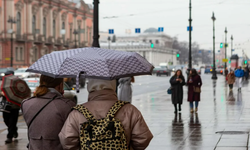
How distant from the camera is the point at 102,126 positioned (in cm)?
407

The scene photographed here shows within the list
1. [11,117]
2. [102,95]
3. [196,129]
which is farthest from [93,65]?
[196,129]

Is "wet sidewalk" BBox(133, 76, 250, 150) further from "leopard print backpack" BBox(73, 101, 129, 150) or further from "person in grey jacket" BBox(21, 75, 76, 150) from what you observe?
"leopard print backpack" BBox(73, 101, 129, 150)

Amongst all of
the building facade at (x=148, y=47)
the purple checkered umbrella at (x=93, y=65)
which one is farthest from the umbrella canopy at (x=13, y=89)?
the building facade at (x=148, y=47)

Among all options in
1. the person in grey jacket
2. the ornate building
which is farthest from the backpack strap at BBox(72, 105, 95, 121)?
the ornate building

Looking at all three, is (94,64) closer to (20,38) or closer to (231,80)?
(231,80)

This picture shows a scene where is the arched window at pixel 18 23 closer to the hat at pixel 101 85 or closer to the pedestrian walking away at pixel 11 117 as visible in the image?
the pedestrian walking away at pixel 11 117

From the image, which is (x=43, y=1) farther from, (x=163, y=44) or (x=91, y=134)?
(x=163, y=44)

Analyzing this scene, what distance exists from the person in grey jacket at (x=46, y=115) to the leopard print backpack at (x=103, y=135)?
0.95 meters

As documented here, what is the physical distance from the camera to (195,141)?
36.2 ft

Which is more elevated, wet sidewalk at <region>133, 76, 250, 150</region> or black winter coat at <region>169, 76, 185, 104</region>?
black winter coat at <region>169, 76, 185, 104</region>

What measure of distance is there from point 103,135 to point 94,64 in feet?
2.93

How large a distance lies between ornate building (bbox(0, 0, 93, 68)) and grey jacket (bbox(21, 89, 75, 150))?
5767 cm

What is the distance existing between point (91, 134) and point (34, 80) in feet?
60.2

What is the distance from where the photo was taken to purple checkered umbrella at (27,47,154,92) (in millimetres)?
4621
